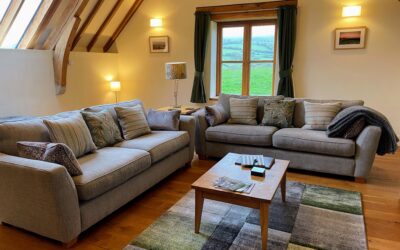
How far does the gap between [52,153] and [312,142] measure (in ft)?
8.49

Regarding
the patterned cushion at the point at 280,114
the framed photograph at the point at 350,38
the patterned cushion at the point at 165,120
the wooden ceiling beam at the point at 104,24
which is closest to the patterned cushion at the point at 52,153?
the patterned cushion at the point at 165,120

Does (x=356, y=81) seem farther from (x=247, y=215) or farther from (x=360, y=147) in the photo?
(x=247, y=215)

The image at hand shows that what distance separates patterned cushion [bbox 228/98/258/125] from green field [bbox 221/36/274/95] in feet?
4.67

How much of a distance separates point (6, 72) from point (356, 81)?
5.22 meters

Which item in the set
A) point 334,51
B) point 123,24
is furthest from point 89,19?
point 334,51

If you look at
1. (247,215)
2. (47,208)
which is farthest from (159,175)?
(47,208)

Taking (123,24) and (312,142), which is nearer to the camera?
(312,142)

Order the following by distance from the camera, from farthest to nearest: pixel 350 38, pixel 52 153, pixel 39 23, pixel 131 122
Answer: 1. pixel 350 38
2. pixel 39 23
3. pixel 131 122
4. pixel 52 153

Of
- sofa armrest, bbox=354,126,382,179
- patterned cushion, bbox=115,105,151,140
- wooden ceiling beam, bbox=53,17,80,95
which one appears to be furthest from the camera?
wooden ceiling beam, bbox=53,17,80,95

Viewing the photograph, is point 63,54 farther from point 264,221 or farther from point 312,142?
point 264,221

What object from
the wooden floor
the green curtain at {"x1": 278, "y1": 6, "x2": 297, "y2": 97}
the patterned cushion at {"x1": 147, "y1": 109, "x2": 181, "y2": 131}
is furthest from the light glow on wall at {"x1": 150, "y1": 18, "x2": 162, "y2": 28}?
the wooden floor

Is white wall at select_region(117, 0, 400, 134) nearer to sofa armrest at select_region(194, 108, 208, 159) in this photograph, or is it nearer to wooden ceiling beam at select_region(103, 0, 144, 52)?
wooden ceiling beam at select_region(103, 0, 144, 52)

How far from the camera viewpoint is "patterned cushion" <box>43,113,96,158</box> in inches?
95.9

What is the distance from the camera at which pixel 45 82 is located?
4.82 metres
